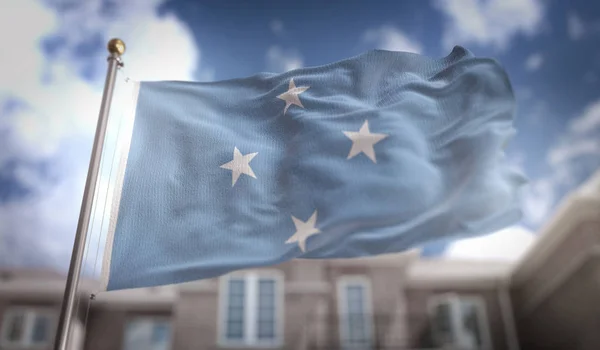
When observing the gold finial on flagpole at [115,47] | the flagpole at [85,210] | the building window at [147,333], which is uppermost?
the building window at [147,333]

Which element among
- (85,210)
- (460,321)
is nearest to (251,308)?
(460,321)

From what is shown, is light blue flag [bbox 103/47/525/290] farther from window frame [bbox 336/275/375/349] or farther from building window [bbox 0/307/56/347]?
building window [bbox 0/307/56/347]

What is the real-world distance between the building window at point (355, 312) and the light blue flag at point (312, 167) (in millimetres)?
14170

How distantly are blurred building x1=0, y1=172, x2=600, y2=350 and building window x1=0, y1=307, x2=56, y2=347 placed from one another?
0.03 metres

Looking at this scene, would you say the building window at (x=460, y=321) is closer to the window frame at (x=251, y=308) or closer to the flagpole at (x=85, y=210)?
the window frame at (x=251, y=308)

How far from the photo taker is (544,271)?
774 inches

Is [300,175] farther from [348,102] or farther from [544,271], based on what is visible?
[544,271]

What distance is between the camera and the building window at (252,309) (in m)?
19.7

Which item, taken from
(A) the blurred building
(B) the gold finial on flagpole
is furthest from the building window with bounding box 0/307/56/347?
(B) the gold finial on flagpole

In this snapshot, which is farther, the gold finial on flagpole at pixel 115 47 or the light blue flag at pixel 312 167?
the gold finial on flagpole at pixel 115 47

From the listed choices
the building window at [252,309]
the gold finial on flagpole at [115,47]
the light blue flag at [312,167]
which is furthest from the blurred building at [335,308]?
the gold finial on flagpole at [115,47]

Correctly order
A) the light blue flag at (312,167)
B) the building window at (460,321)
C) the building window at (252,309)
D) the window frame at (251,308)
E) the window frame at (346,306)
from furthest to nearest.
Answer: the building window at (460,321), the window frame at (346,306), the building window at (252,309), the window frame at (251,308), the light blue flag at (312,167)

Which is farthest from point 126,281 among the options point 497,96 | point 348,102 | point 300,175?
point 497,96

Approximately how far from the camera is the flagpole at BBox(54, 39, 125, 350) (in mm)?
4797
